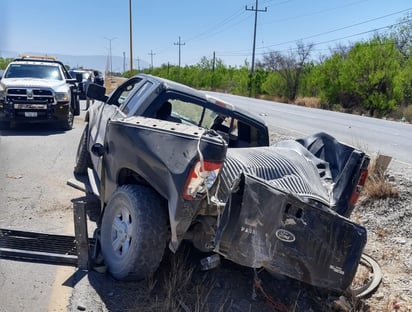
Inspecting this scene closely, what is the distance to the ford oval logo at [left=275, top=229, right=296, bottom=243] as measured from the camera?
2996 millimetres

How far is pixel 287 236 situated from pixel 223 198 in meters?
0.58

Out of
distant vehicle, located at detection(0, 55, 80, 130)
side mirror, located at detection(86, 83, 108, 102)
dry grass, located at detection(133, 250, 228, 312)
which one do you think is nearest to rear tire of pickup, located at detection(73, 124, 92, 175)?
side mirror, located at detection(86, 83, 108, 102)

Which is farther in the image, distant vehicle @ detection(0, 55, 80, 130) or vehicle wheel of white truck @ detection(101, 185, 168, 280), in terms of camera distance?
distant vehicle @ detection(0, 55, 80, 130)

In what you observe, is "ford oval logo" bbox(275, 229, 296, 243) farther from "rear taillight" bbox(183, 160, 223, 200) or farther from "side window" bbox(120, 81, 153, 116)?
"side window" bbox(120, 81, 153, 116)

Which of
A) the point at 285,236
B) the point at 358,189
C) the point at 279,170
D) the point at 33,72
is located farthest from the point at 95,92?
the point at 33,72

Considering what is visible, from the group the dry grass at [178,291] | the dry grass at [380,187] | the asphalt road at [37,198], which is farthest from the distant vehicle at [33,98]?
the dry grass at [178,291]

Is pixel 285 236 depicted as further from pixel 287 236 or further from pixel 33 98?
pixel 33 98

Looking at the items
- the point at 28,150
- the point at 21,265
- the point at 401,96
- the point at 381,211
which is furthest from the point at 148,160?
the point at 401,96

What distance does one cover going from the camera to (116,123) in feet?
13.1

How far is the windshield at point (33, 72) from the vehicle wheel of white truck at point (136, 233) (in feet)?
34.2

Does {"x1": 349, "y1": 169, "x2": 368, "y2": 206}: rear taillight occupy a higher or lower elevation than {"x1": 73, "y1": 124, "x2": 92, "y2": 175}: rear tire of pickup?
higher

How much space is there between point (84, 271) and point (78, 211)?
56cm

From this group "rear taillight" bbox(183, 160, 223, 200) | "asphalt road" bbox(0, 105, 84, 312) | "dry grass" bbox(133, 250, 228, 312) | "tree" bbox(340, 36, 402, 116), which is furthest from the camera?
"tree" bbox(340, 36, 402, 116)

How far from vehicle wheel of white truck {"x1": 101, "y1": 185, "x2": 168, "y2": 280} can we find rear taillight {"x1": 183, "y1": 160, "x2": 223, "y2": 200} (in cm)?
49
